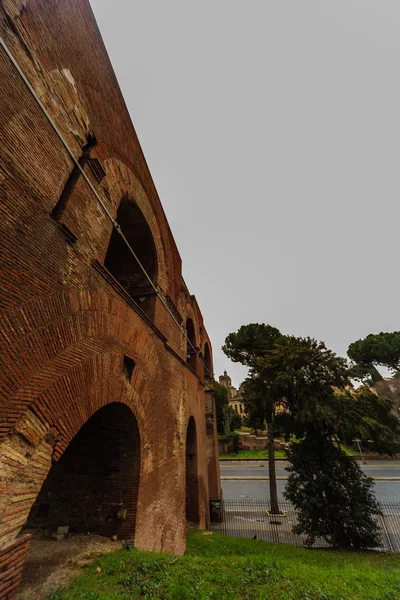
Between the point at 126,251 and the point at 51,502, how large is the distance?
193 inches

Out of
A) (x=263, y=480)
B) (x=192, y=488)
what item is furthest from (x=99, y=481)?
(x=263, y=480)

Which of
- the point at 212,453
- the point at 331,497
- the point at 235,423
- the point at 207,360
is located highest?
the point at 207,360

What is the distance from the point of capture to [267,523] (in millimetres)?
11695

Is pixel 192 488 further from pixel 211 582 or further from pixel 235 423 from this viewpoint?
pixel 235 423

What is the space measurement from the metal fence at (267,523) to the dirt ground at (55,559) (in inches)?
308

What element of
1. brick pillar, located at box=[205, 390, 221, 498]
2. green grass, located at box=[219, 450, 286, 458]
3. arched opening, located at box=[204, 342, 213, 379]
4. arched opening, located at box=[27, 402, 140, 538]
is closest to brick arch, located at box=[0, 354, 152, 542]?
arched opening, located at box=[27, 402, 140, 538]

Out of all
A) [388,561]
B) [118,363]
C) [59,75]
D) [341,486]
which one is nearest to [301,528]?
[341,486]

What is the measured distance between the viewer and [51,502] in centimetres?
446

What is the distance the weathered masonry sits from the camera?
2307mm

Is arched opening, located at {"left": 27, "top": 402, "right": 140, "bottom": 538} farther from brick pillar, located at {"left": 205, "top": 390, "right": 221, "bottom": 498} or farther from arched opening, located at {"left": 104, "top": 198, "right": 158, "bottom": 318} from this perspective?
brick pillar, located at {"left": 205, "top": 390, "right": 221, "bottom": 498}

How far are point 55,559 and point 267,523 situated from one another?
11.4 meters

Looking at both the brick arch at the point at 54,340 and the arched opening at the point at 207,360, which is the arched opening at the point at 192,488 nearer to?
the arched opening at the point at 207,360

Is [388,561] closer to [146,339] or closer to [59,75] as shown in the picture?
[146,339]

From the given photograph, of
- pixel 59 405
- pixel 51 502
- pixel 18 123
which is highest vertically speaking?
pixel 18 123
